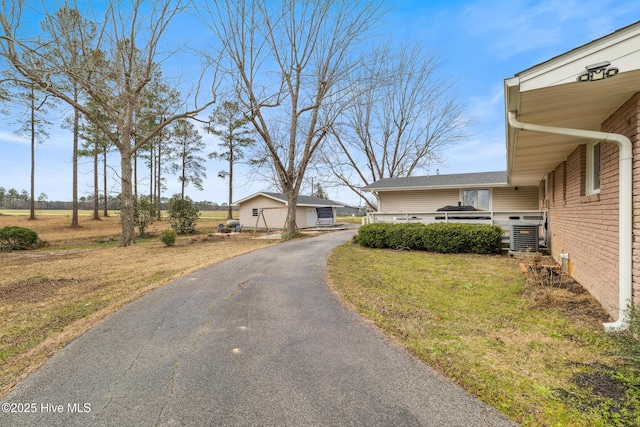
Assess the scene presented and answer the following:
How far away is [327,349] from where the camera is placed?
121 inches

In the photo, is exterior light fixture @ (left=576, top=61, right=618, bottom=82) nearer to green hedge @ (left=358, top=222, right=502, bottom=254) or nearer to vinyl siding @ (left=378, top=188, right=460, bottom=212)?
green hedge @ (left=358, top=222, right=502, bottom=254)

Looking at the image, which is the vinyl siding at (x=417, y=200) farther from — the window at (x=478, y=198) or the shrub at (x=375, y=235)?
the shrub at (x=375, y=235)

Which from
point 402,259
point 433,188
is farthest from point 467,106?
point 402,259

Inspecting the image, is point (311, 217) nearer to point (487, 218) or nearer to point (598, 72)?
point (487, 218)

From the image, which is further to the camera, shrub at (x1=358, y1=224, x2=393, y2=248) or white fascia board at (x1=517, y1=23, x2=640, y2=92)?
shrub at (x1=358, y1=224, x2=393, y2=248)

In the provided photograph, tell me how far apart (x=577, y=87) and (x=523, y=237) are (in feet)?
22.8

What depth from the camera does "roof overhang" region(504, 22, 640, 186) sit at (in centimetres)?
270

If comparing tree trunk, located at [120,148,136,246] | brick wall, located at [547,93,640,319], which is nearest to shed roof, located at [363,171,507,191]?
brick wall, located at [547,93,640,319]

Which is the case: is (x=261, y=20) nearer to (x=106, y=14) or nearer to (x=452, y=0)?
(x=106, y=14)

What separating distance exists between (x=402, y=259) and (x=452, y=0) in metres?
10.4

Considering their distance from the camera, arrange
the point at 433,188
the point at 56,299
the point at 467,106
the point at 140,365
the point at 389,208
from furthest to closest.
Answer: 1. the point at 467,106
2. the point at 389,208
3. the point at 433,188
4. the point at 56,299
5. the point at 140,365

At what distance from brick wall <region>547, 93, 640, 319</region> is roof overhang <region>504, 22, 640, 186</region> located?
0.22 meters

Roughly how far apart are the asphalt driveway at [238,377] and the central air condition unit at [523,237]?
710 cm

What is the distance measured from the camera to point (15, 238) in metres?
13.1
